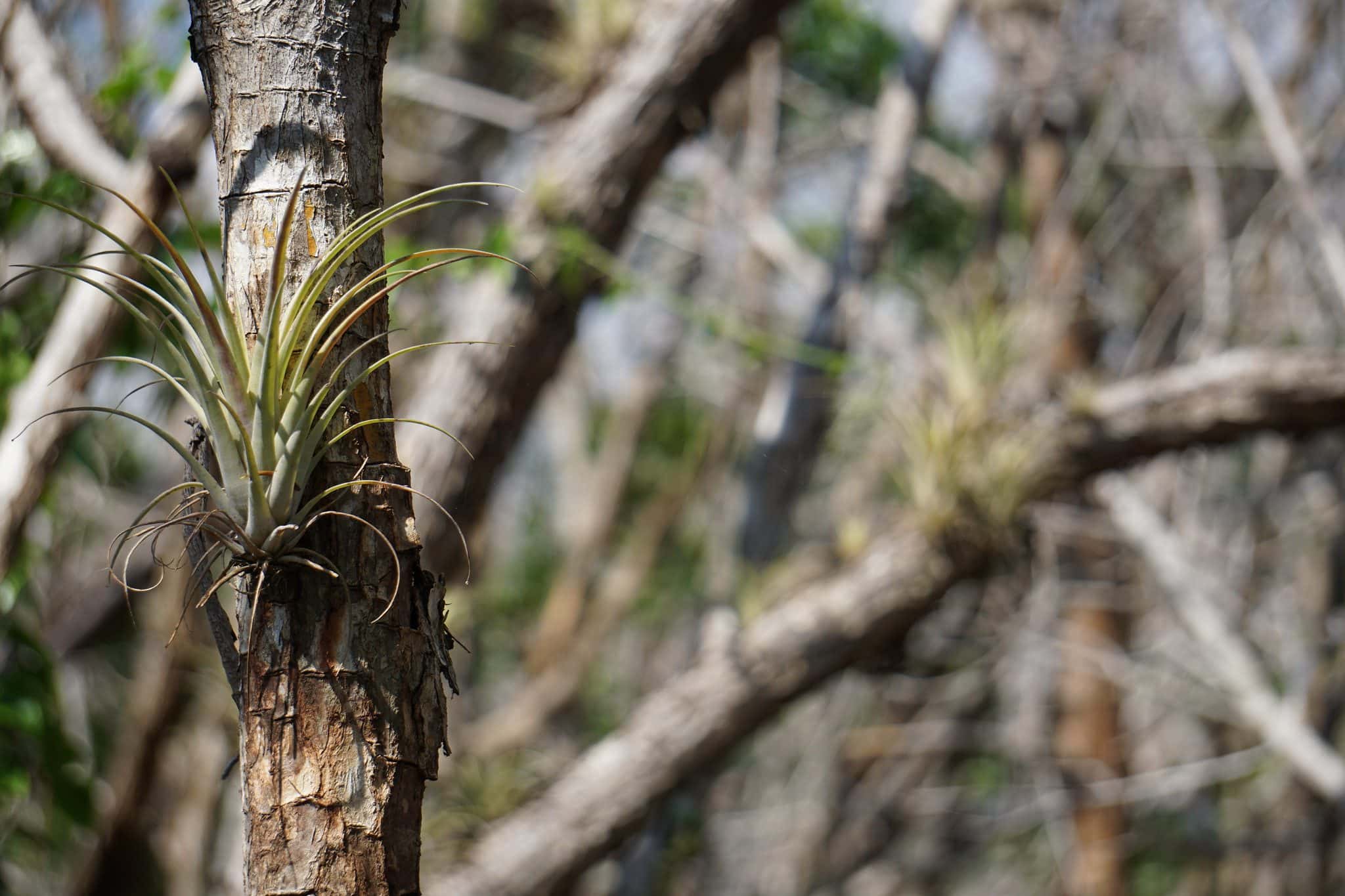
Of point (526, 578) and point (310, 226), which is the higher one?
point (526, 578)

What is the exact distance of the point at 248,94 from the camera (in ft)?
3.35

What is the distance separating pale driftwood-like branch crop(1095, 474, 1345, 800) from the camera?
4.37 metres

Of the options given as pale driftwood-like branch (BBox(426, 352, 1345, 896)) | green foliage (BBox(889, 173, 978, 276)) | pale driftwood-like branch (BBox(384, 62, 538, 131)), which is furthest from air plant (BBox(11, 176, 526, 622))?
green foliage (BBox(889, 173, 978, 276))

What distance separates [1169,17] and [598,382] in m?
4.72

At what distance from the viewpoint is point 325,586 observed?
95 centimetres

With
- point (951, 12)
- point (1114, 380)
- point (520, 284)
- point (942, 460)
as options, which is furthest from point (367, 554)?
point (1114, 380)

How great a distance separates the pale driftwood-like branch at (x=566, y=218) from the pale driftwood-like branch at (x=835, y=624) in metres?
0.93

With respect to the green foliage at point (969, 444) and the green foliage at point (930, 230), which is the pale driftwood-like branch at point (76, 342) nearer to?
the green foliage at point (969, 444)

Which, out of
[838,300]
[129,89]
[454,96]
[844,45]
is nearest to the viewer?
[129,89]

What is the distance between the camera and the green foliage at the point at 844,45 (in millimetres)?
4973

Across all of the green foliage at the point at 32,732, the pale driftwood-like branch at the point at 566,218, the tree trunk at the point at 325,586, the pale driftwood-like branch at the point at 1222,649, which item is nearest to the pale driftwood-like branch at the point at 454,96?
the pale driftwood-like branch at the point at 566,218

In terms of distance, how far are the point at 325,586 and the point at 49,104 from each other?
225 centimetres

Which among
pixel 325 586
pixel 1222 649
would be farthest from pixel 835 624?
pixel 325 586

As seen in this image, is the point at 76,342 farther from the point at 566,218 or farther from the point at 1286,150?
the point at 1286,150
